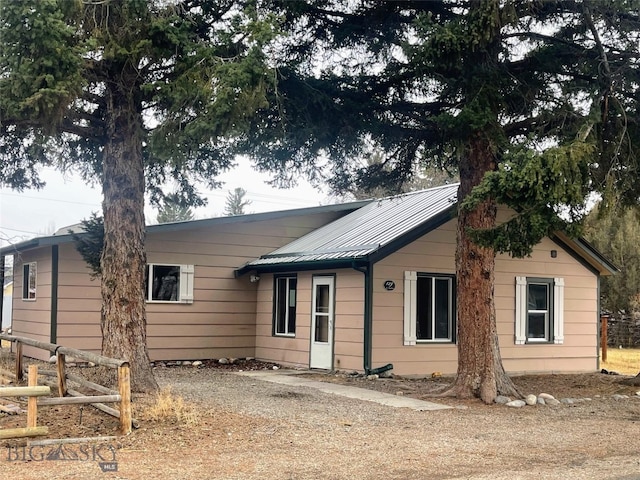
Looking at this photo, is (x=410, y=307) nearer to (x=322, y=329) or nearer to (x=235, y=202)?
(x=322, y=329)

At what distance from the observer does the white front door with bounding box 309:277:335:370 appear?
49.5 feet

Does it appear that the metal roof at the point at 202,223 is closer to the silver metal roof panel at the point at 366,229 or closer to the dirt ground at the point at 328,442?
the silver metal roof panel at the point at 366,229

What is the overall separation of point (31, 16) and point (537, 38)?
7176 millimetres

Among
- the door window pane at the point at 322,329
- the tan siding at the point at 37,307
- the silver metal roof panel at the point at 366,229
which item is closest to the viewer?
the silver metal roof panel at the point at 366,229

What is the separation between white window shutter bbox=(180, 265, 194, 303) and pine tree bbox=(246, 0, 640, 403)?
198 inches

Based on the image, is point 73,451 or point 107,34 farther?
point 107,34

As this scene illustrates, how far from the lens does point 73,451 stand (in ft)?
23.2

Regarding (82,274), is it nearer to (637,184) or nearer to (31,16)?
(31,16)

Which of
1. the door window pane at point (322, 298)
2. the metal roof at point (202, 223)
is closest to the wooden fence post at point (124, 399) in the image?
the door window pane at point (322, 298)

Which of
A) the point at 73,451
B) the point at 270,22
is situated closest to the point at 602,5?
the point at 270,22

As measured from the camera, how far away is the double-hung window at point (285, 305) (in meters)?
16.4

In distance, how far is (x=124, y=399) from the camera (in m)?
7.87

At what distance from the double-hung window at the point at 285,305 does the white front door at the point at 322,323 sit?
0.86 meters

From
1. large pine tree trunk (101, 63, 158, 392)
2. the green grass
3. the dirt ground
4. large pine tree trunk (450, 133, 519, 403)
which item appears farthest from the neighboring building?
large pine tree trunk (101, 63, 158, 392)
